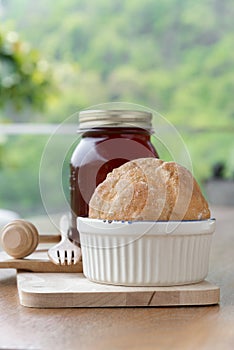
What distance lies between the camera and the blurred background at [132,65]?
8242mm

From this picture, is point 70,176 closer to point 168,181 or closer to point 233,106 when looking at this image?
point 168,181

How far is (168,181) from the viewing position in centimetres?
95

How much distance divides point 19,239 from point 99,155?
0.60 feet

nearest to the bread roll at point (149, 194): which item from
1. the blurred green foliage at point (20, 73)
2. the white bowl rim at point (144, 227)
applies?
the white bowl rim at point (144, 227)

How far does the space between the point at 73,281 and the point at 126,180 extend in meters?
0.16

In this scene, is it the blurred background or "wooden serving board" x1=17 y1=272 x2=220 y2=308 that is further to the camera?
the blurred background

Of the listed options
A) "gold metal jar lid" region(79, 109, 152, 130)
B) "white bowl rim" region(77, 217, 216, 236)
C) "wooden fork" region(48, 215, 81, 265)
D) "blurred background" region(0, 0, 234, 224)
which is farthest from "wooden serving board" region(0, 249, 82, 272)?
"blurred background" region(0, 0, 234, 224)

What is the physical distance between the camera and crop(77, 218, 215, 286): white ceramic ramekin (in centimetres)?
91

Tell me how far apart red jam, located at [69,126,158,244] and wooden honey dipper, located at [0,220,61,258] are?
78 mm

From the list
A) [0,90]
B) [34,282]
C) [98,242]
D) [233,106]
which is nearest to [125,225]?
[98,242]

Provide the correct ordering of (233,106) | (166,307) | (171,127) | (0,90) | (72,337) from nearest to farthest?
(72,337) → (166,307) → (171,127) → (0,90) → (233,106)

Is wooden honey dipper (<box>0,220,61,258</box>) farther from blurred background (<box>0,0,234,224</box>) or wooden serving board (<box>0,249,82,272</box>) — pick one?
blurred background (<box>0,0,234,224</box>)

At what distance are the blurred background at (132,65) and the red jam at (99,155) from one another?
7033 mm

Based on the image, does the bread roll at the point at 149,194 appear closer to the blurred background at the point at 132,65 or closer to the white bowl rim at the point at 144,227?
the white bowl rim at the point at 144,227
